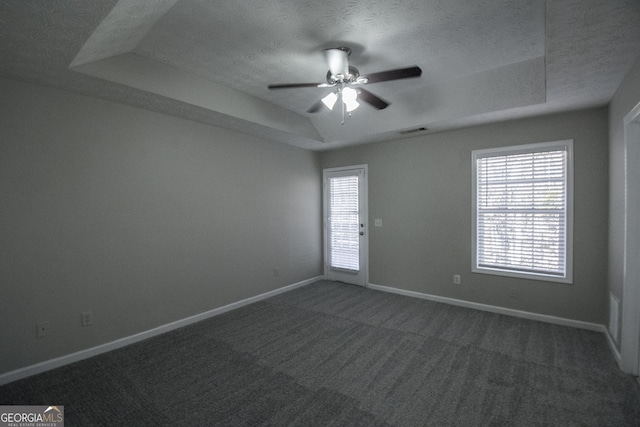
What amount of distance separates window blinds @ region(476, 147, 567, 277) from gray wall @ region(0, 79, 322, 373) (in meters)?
3.12

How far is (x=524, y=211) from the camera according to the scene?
3.68 m

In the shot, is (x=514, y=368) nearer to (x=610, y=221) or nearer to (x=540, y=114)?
(x=610, y=221)

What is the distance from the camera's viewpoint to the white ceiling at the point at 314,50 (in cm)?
181

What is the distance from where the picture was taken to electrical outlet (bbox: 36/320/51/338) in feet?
8.37

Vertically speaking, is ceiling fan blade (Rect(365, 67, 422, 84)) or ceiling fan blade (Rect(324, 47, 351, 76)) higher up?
ceiling fan blade (Rect(324, 47, 351, 76))

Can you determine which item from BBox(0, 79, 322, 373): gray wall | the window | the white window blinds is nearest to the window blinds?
the window

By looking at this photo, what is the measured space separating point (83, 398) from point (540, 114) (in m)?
5.17

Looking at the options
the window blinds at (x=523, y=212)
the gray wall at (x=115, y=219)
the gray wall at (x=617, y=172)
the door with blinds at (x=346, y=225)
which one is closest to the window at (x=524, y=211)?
the window blinds at (x=523, y=212)

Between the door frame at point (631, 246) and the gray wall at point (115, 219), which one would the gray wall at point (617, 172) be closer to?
the door frame at point (631, 246)

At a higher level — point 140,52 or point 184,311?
point 140,52

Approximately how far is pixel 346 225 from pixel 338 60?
3280mm

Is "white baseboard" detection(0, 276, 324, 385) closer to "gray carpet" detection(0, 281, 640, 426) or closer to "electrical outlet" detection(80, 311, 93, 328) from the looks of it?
"gray carpet" detection(0, 281, 640, 426)

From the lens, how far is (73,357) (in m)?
2.72

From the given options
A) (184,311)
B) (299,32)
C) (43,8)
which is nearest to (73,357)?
(184,311)
